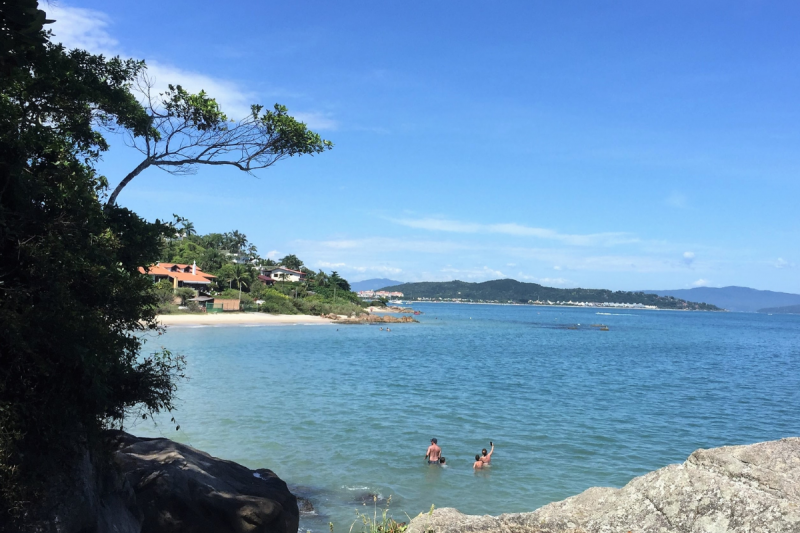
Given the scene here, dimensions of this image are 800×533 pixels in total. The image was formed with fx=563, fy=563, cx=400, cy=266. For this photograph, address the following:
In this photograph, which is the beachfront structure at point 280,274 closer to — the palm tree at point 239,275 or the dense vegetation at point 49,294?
the palm tree at point 239,275

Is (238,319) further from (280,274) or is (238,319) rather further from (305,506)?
(305,506)

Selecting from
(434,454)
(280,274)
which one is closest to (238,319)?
(280,274)

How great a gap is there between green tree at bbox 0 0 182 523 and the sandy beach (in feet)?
172

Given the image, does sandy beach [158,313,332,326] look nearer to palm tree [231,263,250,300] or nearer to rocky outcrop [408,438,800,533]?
palm tree [231,263,250,300]

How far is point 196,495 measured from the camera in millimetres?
8570

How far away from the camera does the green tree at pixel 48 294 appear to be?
5152mm

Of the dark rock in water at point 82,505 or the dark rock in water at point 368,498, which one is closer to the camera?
the dark rock in water at point 82,505

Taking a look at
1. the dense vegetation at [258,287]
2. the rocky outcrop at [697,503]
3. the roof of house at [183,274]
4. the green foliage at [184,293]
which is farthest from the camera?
the dense vegetation at [258,287]

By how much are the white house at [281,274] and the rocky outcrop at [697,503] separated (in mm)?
117981

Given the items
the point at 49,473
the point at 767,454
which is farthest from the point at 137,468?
the point at 767,454

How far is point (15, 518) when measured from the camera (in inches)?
204

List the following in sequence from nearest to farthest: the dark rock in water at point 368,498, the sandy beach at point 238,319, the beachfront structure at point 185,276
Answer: the dark rock in water at point 368,498 → the sandy beach at point 238,319 → the beachfront structure at point 185,276

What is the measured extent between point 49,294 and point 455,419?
60.7 ft

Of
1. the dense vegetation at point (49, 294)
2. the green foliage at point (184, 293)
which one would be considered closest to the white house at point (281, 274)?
the green foliage at point (184, 293)
